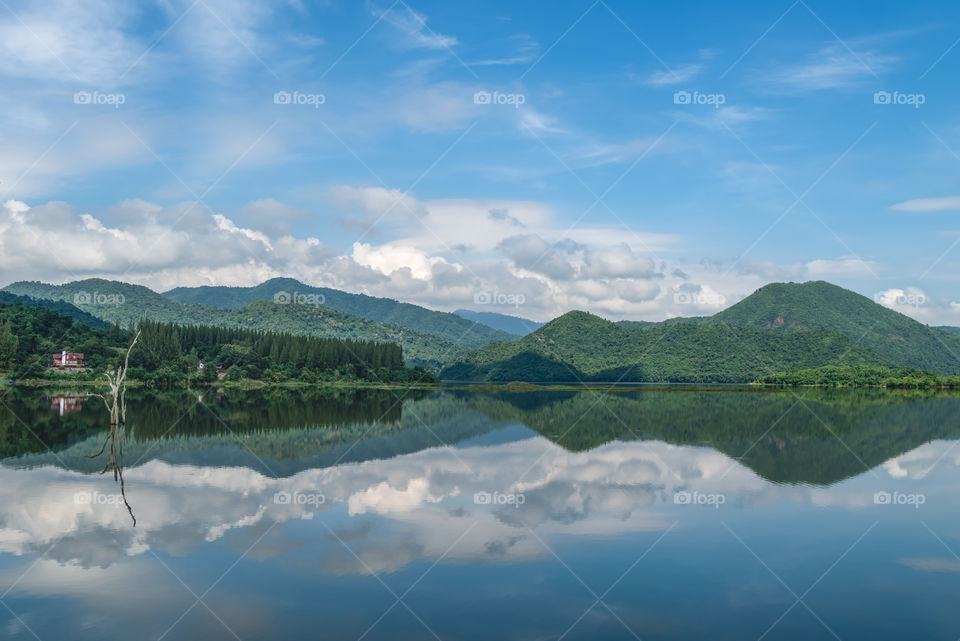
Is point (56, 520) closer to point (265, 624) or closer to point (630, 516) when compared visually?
point (265, 624)

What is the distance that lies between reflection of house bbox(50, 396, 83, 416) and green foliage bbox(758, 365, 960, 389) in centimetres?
10965

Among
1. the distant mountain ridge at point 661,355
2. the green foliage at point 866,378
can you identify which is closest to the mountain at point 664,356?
the distant mountain ridge at point 661,355

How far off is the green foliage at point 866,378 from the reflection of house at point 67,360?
115 meters

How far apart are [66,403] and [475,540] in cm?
5165

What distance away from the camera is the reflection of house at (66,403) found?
48.5 meters

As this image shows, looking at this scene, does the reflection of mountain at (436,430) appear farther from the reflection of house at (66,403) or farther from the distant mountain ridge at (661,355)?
the distant mountain ridge at (661,355)

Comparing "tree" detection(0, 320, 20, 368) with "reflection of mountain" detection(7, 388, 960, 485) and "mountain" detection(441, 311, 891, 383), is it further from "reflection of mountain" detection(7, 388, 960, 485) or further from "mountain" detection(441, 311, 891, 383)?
"mountain" detection(441, 311, 891, 383)

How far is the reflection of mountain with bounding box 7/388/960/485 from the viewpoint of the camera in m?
27.8

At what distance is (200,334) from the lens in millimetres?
115125

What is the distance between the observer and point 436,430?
132 ft

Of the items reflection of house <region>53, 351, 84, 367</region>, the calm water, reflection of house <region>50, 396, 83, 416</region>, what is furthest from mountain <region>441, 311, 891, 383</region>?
the calm water

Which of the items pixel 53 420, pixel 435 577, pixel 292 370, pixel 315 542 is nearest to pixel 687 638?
pixel 435 577

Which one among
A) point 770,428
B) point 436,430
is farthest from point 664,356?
point 436,430

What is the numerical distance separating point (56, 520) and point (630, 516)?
50.0 feet
